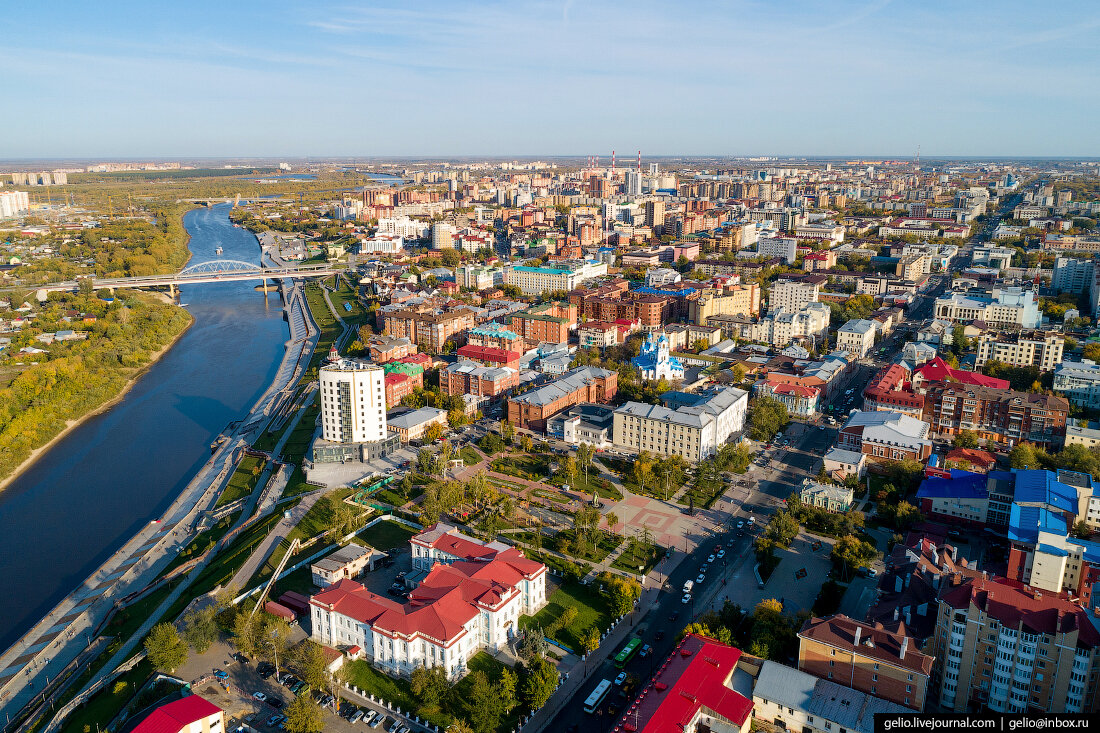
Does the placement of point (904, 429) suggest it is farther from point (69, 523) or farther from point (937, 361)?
point (69, 523)

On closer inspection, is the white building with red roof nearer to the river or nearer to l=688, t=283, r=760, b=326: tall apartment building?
the river

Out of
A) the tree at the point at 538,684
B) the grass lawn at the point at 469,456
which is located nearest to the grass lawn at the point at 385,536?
the grass lawn at the point at 469,456

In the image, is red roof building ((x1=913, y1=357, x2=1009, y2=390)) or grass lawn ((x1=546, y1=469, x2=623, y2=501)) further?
red roof building ((x1=913, y1=357, x2=1009, y2=390))

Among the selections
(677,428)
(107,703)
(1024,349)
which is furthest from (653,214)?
(107,703)

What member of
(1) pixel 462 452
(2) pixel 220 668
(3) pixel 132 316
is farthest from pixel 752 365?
(3) pixel 132 316

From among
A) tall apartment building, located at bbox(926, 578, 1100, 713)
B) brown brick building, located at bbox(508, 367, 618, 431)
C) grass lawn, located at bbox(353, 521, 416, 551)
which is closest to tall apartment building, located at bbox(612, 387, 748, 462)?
brown brick building, located at bbox(508, 367, 618, 431)
